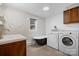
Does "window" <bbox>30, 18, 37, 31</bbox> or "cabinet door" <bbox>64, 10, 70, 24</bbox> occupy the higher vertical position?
"cabinet door" <bbox>64, 10, 70, 24</bbox>

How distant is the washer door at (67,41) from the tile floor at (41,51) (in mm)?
170

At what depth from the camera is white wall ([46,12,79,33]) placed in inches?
55.2

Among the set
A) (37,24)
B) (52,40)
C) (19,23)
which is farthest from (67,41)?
(19,23)

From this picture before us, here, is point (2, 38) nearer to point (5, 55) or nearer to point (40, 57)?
point (5, 55)

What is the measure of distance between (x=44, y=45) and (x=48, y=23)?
0.40 meters

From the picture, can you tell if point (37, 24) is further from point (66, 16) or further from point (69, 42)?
point (69, 42)

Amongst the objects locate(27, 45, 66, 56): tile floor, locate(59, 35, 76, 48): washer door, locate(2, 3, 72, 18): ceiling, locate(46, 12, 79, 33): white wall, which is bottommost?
locate(27, 45, 66, 56): tile floor

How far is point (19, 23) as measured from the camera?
4.60ft

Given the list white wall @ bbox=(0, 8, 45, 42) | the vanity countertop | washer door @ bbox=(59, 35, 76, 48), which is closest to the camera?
the vanity countertop

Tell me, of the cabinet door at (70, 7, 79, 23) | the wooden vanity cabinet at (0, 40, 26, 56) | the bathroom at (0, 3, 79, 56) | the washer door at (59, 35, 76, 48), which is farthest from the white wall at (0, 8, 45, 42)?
the cabinet door at (70, 7, 79, 23)

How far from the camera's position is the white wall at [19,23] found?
4.44 feet

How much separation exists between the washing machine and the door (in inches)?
2.8

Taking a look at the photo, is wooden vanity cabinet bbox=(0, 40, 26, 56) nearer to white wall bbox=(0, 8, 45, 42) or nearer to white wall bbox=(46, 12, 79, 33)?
white wall bbox=(0, 8, 45, 42)

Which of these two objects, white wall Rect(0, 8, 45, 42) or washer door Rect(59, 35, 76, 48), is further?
washer door Rect(59, 35, 76, 48)
